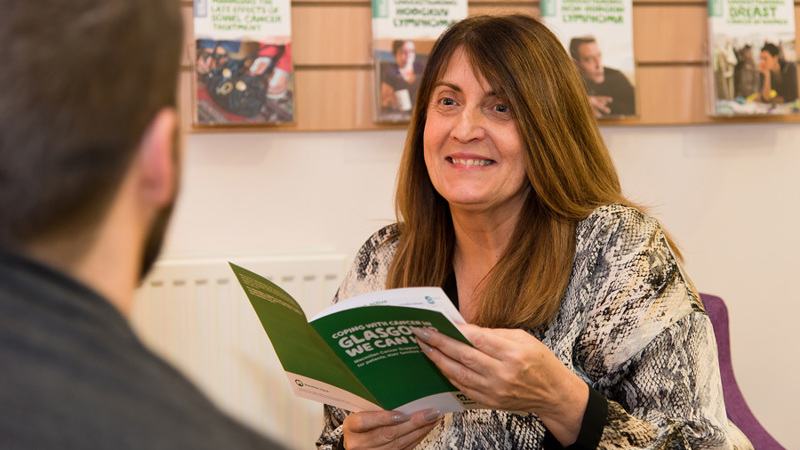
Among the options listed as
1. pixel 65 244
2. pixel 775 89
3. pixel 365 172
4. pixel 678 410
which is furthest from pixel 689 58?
pixel 65 244

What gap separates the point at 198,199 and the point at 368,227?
55 cm

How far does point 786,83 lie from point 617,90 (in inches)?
24.1

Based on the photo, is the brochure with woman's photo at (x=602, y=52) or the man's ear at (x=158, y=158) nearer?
the man's ear at (x=158, y=158)

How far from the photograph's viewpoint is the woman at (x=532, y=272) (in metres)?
1.41

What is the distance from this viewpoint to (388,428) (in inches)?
59.0

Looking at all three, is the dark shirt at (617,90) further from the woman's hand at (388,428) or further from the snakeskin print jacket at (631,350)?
the woman's hand at (388,428)

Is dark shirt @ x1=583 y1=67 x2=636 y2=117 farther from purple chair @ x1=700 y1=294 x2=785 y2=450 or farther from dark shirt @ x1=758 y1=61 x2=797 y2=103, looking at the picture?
purple chair @ x1=700 y1=294 x2=785 y2=450

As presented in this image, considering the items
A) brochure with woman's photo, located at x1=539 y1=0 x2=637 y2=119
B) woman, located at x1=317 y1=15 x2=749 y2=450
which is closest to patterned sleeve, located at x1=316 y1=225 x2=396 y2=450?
woman, located at x1=317 y1=15 x2=749 y2=450

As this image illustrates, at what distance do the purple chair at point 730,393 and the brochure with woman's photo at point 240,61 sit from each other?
1393 mm

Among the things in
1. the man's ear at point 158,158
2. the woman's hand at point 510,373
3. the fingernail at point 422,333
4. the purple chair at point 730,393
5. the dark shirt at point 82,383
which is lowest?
the purple chair at point 730,393

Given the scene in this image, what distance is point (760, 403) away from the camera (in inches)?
113

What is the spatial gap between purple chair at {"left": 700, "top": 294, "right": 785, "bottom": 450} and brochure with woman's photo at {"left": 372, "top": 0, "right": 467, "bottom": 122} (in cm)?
108

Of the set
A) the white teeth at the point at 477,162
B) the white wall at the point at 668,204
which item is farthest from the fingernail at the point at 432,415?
the white wall at the point at 668,204

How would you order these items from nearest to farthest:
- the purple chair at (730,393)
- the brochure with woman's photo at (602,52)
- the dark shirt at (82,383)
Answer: the dark shirt at (82,383) < the purple chair at (730,393) < the brochure with woman's photo at (602,52)
